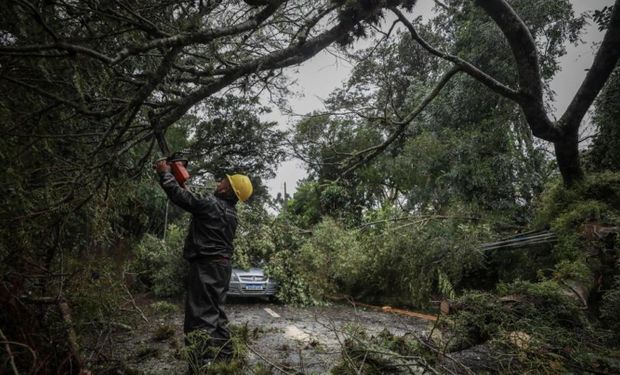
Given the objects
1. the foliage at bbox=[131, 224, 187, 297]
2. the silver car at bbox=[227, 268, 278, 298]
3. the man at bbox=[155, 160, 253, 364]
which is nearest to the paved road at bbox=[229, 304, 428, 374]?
the silver car at bbox=[227, 268, 278, 298]

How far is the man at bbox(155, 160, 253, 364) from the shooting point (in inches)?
140

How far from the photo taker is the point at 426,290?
6992mm

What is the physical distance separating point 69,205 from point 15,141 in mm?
572

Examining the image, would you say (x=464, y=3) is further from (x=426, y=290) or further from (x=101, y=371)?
(x=101, y=371)

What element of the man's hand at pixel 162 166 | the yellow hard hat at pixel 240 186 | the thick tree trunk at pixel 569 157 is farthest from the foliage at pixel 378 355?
the thick tree trunk at pixel 569 157

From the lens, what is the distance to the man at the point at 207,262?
3.56 metres

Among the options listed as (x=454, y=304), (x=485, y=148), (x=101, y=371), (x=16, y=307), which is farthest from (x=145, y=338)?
(x=485, y=148)

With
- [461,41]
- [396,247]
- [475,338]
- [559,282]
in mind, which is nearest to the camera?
[475,338]

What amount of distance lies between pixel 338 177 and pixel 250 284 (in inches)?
182

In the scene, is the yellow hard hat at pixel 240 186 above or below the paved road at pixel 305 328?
above

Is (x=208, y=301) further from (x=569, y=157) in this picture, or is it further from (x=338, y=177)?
(x=569, y=157)

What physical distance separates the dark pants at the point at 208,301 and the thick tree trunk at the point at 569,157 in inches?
212

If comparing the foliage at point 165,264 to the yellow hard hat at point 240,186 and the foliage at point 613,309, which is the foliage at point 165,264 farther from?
the foliage at point 613,309

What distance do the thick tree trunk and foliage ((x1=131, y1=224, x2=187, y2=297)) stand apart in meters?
8.26
